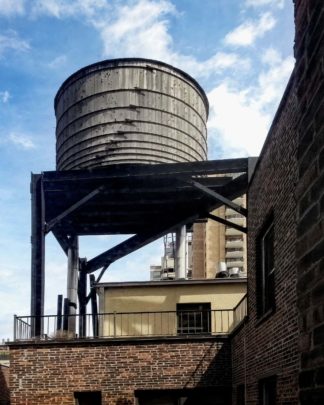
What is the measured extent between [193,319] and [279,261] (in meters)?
8.33

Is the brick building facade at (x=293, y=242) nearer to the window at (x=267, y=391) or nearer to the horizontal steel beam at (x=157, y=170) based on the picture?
the window at (x=267, y=391)

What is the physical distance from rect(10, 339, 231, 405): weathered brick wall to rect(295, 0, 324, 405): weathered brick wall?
1128cm

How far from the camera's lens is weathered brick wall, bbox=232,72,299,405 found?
21.8ft

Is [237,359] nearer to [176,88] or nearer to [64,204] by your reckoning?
[64,204]

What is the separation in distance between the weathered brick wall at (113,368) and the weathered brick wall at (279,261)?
3195mm

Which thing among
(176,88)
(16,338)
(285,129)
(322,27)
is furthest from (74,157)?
(322,27)

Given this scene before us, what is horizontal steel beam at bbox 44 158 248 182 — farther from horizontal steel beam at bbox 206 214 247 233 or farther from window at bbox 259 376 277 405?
window at bbox 259 376 277 405

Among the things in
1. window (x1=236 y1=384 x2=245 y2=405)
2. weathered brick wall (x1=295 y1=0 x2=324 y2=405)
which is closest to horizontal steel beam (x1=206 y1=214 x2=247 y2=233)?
window (x1=236 y1=384 x2=245 y2=405)

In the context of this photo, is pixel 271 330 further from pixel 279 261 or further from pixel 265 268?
Result: pixel 265 268

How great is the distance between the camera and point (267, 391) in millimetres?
8555

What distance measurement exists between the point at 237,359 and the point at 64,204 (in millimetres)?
5943

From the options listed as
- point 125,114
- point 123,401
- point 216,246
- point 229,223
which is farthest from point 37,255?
point 216,246

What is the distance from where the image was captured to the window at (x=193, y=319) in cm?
1510

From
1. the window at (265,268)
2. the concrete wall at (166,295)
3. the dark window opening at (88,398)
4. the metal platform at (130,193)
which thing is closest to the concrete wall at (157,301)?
the concrete wall at (166,295)
